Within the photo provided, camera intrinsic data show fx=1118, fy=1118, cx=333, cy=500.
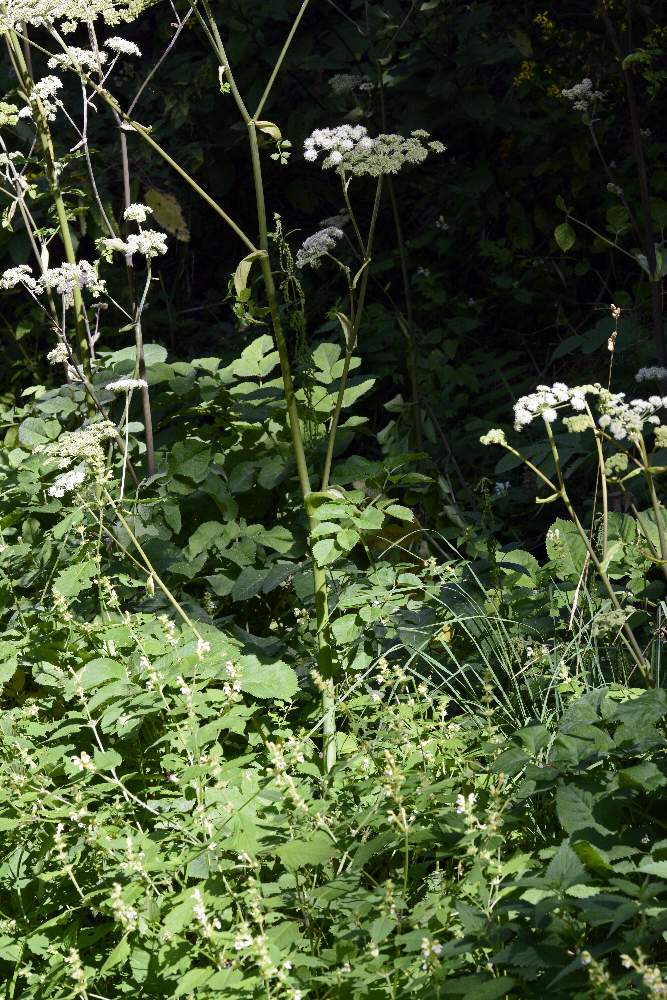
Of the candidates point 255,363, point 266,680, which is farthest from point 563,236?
point 266,680

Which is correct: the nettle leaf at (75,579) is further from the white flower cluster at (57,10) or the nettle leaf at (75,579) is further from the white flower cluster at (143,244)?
the white flower cluster at (57,10)

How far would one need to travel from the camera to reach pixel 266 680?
2.02m

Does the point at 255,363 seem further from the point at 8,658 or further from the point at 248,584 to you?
the point at 8,658

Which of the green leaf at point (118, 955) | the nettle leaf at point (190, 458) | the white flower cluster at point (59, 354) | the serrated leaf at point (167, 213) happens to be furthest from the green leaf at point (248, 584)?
the serrated leaf at point (167, 213)

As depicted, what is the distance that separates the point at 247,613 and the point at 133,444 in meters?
0.55

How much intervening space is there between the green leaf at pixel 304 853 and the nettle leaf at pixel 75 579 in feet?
3.13

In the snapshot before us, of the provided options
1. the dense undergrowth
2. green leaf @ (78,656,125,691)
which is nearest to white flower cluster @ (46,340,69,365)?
the dense undergrowth

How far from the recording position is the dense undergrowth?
1.61 metres

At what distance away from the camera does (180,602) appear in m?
2.63

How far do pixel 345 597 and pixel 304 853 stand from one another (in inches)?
29.6

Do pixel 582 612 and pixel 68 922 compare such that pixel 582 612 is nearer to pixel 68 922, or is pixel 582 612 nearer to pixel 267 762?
pixel 267 762

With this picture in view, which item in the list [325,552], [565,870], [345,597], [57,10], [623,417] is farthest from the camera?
[57,10]

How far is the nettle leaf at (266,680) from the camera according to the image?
1992 millimetres

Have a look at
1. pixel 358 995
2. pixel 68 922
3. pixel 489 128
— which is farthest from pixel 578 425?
pixel 489 128
